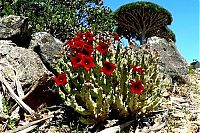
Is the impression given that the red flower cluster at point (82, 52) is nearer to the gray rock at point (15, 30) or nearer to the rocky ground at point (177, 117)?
the rocky ground at point (177, 117)

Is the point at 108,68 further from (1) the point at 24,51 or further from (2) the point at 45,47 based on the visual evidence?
(2) the point at 45,47

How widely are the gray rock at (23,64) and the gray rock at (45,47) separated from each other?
252 mm

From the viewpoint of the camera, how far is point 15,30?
25.3ft

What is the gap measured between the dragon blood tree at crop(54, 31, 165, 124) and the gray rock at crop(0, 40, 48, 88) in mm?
607

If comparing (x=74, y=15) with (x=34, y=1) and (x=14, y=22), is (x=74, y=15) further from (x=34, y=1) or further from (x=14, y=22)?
(x=14, y=22)

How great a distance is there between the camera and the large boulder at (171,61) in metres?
8.70

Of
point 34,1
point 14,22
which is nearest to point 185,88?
point 14,22

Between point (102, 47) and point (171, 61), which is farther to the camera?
point (171, 61)

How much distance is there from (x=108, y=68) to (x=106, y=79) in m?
0.34

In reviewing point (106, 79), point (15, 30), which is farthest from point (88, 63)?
point (15, 30)

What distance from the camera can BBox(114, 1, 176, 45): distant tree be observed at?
26984 millimetres

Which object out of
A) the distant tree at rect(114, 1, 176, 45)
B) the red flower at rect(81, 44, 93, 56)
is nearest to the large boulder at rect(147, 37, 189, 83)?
the red flower at rect(81, 44, 93, 56)

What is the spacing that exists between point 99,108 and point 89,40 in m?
1.20

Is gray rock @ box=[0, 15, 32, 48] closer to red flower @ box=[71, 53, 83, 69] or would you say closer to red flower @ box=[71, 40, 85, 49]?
red flower @ box=[71, 40, 85, 49]
